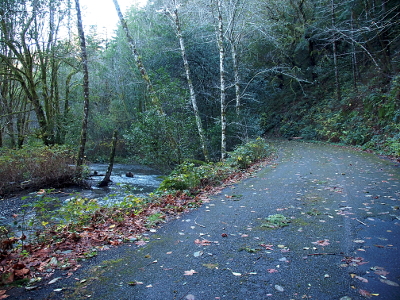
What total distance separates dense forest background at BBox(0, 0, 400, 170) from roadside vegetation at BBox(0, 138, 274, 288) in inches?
207

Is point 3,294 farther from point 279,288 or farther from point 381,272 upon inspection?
point 381,272

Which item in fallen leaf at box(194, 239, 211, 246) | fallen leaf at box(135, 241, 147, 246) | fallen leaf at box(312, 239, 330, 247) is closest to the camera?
fallen leaf at box(312, 239, 330, 247)

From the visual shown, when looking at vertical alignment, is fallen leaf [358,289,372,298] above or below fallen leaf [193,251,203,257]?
above

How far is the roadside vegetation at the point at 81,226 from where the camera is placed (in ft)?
11.0

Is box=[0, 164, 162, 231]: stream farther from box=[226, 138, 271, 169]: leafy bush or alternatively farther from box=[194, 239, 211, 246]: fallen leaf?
box=[226, 138, 271, 169]: leafy bush

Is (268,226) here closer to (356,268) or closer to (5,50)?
(356,268)

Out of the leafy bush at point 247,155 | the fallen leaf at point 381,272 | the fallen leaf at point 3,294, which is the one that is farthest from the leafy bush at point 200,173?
the fallen leaf at point 381,272

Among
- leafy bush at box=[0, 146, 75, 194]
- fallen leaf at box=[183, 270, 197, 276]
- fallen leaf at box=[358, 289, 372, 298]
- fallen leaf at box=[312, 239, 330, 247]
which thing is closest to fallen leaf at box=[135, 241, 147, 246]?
fallen leaf at box=[183, 270, 197, 276]

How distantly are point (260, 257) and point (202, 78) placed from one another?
56.1 feet

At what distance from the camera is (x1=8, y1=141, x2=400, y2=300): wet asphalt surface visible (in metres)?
2.80

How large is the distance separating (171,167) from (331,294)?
10761mm

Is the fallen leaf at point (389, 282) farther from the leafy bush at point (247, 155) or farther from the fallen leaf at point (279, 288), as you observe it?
the leafy bush at point (247, 155)

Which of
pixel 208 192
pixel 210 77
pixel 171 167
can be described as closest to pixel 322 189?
pixel 208 192

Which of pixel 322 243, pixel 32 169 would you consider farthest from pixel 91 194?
pixel 322 243
